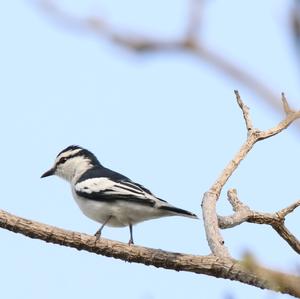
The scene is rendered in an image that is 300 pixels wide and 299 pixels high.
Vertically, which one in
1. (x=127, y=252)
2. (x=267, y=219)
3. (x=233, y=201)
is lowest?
(x=127, y=252)

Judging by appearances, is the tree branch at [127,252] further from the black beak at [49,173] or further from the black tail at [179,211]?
the black beak at [49,173]

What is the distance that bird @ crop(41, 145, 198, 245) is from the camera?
24.4 feet

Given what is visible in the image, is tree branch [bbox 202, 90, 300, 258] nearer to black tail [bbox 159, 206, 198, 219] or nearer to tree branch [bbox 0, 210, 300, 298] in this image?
tree branch [bbox 0, 210, 300, 298]

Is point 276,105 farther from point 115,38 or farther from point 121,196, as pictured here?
point 121,196

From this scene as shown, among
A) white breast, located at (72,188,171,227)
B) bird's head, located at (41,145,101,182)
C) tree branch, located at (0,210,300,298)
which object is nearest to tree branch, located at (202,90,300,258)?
tree branch, located at (0,210,300,298)

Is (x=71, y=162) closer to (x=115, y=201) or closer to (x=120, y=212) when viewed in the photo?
(x=115, y=201)

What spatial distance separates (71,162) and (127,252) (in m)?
4.56

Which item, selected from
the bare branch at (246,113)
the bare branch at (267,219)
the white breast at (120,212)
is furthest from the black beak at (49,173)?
the bare branch at (267,219)

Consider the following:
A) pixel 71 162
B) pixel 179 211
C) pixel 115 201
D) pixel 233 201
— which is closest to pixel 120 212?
pixel 115 201

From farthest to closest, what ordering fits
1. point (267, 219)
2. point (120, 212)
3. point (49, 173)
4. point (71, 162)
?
1. point (49, 173)
2. point (71, 162)
3. point (120, 212)
4. point (267, 219)

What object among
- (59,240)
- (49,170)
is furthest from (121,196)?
(49,170)

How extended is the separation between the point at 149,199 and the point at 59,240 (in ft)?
6.30

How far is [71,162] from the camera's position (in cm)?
1015

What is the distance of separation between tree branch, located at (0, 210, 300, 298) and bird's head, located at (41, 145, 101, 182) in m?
4.11
